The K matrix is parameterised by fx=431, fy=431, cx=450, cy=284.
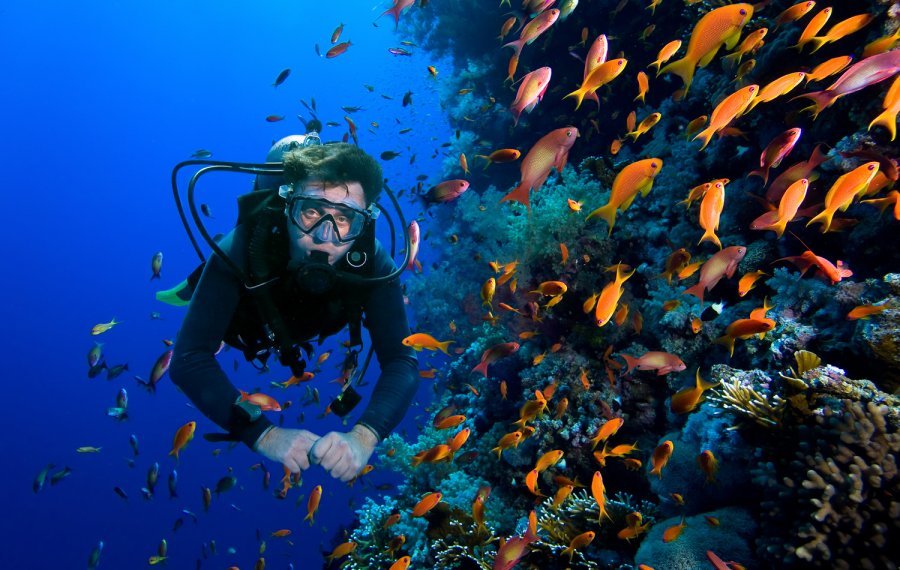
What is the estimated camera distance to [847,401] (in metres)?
2.69

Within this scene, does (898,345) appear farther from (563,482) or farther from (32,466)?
(32,466)

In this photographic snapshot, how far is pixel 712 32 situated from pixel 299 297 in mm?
3919

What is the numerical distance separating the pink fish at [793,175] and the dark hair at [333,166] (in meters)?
3.66

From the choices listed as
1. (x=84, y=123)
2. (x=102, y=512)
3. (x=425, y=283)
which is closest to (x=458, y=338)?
(x=425, y=283)

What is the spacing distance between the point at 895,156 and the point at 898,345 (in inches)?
79.9

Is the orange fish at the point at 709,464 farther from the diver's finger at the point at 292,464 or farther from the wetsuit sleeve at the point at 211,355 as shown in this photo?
the wetsuit sleeve at the point at 211,355

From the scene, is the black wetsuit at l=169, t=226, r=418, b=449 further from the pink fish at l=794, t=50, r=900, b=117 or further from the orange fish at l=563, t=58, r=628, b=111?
the pink fish at l=794, t=50, r=900, b=117

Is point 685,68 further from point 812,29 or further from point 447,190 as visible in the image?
point 447,190

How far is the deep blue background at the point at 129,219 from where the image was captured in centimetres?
3619

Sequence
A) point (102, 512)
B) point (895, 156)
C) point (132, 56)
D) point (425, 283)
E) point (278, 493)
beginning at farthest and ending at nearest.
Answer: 1. point (132, 56)
2. point (102, 512)
3. point (425, 283)
4. point (278, 493)
5. point (895, 156)

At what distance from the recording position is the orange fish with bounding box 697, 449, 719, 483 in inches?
127

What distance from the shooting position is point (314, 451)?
2.38 m

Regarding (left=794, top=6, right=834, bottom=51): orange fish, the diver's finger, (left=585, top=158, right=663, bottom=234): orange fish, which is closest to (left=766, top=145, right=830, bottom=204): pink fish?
(left=794, top=6, right=834, bottom=51): orange fish

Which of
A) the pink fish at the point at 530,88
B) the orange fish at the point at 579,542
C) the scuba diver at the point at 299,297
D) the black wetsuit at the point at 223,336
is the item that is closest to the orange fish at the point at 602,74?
the pink fish at the point at 530,88
